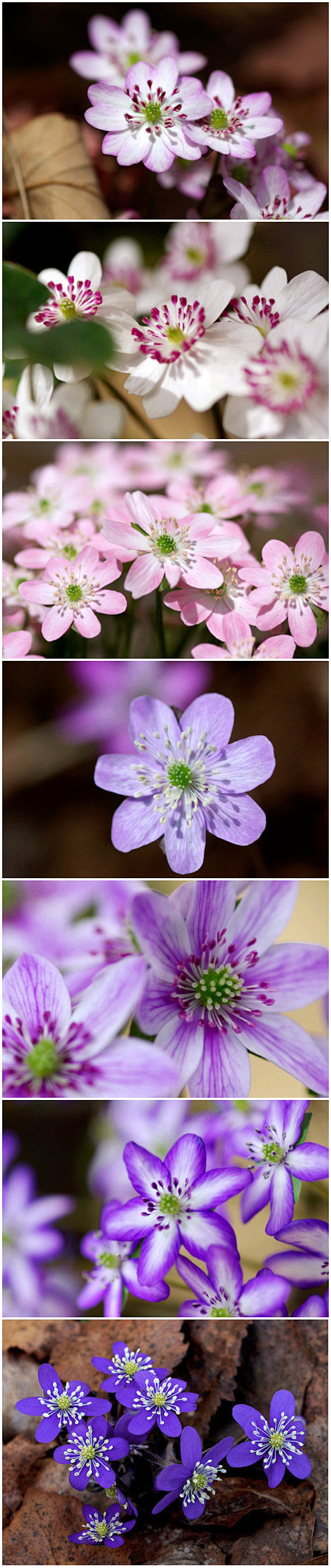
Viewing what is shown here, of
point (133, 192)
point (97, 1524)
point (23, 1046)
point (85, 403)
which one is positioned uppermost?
point (133, 192)

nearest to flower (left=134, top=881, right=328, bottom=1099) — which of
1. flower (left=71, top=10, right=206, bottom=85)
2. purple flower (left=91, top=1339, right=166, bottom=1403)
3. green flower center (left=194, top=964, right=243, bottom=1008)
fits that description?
green flower center (left=194, top=964, right=243, bottom=1008)

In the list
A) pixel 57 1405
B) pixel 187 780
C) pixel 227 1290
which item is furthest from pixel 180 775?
pixel 57 1405

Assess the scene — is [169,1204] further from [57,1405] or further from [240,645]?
[240,645]

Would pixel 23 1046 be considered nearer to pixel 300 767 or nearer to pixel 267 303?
pixel 300 767

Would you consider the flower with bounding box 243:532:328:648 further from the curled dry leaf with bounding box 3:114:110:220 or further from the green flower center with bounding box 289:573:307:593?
the curled dry leaf with bounding box 3:114:110:220

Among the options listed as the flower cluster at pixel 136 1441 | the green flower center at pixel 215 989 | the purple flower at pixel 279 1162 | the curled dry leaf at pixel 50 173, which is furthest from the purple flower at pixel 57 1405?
the curled dry leaf at pixel 50 173

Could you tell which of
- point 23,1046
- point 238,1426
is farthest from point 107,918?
point 238,1426
